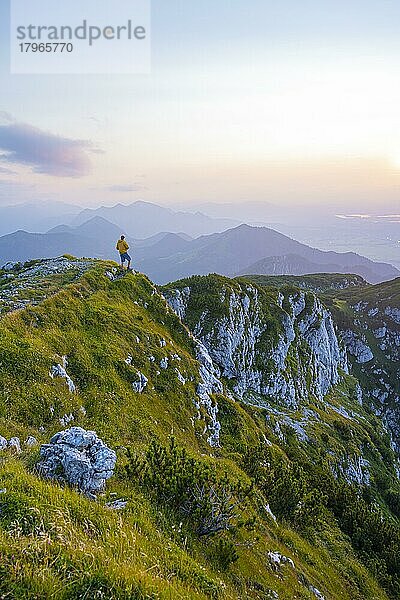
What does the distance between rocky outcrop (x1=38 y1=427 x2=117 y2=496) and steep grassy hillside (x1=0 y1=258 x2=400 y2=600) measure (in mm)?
569

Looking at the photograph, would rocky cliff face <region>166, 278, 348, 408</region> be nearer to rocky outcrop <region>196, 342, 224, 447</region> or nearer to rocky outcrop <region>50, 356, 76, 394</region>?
rocky outcrop <region>196, 342, 224, 447</region>

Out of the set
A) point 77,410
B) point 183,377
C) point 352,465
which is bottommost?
point 352,465

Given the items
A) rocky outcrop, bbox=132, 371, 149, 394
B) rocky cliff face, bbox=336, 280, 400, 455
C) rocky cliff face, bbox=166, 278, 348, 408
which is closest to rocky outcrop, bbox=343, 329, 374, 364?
rocky cliff face, bbox=336, 280, 400, 455

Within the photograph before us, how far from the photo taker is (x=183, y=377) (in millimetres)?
36188

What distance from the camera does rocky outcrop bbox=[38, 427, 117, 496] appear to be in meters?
12.0

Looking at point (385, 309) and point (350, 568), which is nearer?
point (350, 568)

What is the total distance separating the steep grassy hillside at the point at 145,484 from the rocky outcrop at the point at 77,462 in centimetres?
57

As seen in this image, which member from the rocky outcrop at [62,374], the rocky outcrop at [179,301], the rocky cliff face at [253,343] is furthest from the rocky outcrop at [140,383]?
the rocky outcrop at [179,301]

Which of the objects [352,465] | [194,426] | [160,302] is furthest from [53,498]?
[352,465]

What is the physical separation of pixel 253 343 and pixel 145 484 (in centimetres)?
7447

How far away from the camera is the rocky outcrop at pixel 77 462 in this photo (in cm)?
1203

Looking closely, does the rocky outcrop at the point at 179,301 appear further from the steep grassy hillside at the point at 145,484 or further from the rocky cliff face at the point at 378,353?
the rocky cliff face at the point at 378,353

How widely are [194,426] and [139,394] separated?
692 cm

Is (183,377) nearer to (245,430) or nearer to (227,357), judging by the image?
(245,430)
